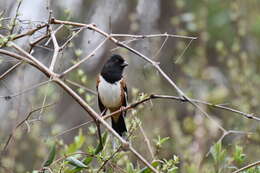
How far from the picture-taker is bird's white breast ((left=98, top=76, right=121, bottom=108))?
407cm

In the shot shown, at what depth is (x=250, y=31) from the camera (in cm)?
693

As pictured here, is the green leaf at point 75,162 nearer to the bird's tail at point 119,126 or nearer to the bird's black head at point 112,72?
the bird's tail at point 119,126

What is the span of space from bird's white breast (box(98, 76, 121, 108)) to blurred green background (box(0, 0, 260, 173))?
125mm

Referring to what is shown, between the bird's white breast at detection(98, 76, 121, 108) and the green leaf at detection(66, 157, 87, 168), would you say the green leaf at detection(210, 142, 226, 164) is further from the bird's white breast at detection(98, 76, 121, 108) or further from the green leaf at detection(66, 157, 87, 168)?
the bird's white breast at detection(98, 76, 121, 108)

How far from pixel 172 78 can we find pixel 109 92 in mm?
2121

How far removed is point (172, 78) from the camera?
20.0ft

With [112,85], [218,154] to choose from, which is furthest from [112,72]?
[218,154]

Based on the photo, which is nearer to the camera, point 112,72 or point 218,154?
point 218,154

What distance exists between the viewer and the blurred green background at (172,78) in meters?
4.57

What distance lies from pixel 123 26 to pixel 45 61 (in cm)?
364

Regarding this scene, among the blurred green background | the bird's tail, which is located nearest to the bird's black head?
the blurred green background

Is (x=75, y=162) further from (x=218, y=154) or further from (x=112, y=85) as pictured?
(x=112, y=85)

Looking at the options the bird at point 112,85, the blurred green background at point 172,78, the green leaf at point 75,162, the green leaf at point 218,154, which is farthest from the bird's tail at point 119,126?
the green leaf at point 75,162

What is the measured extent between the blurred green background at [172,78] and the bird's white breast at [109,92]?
12cm
